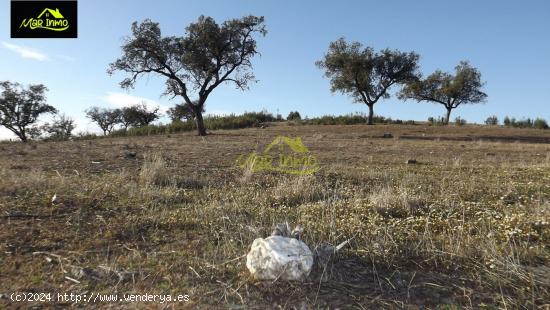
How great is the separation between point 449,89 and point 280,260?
4949 cm

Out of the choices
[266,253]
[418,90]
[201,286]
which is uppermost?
[418,90]

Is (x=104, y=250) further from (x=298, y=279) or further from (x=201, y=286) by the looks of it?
(x=298, y=279)

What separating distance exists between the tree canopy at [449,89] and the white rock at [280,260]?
46.9 metres

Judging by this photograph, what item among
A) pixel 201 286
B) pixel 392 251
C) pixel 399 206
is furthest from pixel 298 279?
pixel 399 206

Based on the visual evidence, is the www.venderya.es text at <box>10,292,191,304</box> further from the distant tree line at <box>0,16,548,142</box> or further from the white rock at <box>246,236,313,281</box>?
the distant tree line at <box>0,16,548,142</box>

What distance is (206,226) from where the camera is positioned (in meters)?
→ 4.24

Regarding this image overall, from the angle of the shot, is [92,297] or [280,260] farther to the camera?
[280,260]

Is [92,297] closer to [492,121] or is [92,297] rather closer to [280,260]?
[280,260]

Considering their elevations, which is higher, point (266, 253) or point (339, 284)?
point (266, 253)

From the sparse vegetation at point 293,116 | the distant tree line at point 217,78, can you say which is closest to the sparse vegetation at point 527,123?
the distant tree line at point 217,78

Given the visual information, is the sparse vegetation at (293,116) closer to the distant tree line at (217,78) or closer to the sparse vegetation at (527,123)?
the distant tree line at (217,78)

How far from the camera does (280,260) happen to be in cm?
293

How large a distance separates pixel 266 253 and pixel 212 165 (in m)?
6.45

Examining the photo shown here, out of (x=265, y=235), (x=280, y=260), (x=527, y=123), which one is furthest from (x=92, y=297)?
(x=527, y=123)
